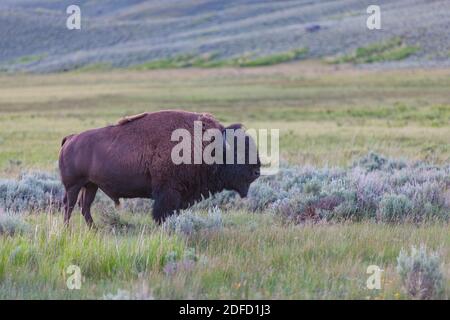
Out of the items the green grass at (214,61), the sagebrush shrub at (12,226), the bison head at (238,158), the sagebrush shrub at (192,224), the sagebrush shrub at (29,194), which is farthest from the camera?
the green grass at (214,61)

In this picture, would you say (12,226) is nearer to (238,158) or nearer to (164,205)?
(164,205)

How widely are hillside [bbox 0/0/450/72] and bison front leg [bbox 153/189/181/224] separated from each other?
54.0 m

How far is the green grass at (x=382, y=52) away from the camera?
67806 mm

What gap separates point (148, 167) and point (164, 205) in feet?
1.71

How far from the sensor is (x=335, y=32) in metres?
83.2

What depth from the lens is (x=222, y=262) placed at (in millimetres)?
6496

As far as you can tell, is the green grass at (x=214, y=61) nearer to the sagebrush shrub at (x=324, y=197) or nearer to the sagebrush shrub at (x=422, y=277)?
the sagebrush shrub at (x=324, y=197)

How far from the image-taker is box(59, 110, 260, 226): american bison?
349 inches

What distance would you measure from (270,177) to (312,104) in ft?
83.8

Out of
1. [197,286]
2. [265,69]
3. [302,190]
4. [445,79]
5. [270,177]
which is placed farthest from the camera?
[265,69]

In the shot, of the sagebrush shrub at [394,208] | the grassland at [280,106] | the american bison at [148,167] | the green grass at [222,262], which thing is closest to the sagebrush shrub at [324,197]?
the sagebrush shrub at [394,208]

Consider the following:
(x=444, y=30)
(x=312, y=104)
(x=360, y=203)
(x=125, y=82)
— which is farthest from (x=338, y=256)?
(x=444, y=30)

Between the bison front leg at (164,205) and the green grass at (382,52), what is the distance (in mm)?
60896

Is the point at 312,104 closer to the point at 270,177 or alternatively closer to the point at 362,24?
the point at 270,177
